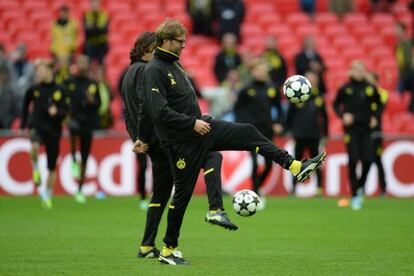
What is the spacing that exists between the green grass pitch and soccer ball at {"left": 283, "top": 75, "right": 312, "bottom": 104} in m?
1.75

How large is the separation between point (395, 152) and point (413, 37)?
6672mm

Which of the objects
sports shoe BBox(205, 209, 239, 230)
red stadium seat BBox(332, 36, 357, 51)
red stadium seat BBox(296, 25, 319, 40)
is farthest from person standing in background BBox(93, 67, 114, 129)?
sports shoe BBox(205, 209, 239, 230)

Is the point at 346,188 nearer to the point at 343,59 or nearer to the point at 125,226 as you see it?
the point at 343,59

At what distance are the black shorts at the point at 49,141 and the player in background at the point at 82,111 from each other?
4.92ft

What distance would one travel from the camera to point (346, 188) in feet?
71.1

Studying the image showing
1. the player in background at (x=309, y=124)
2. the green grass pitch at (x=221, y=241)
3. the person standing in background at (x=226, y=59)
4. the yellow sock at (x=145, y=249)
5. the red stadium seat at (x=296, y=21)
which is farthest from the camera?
the red stadium seat at (x=296, y=21)

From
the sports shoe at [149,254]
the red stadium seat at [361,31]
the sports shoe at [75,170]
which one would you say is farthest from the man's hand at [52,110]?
the red stadium seat at [361,31]

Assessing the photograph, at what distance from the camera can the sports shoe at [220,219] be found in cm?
1006

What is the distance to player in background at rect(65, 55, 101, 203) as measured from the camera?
19594 mm

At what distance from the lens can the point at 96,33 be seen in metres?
24.0

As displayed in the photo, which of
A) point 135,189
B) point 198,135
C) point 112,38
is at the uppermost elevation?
point 112,38

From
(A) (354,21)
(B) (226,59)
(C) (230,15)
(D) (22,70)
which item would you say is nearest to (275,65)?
(B) (226,59)

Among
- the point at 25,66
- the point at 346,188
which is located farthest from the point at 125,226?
the point at 25,66

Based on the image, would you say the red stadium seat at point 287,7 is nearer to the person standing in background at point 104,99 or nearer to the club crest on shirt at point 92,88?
the person standing in background at point 104,99
